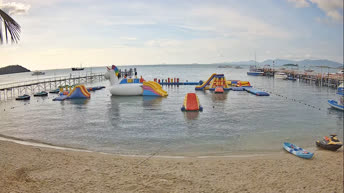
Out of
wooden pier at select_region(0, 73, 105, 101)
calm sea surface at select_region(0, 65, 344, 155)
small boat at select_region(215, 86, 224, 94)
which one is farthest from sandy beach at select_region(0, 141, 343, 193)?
wooden pier at select_region(0, 73, 105, 101)

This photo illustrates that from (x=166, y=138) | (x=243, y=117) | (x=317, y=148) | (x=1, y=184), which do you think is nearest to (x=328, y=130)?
(x=317, y=148)

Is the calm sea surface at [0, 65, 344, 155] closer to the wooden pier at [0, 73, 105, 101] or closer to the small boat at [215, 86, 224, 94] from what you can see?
the small boat at [215, 86, 224, 94]

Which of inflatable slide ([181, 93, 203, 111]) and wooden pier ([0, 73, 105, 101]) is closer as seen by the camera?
inflatable slide ([181, 93, 203, 111])

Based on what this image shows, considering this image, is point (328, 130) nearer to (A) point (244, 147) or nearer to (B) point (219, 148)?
(A) point (244, 147)

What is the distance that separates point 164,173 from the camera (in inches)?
351

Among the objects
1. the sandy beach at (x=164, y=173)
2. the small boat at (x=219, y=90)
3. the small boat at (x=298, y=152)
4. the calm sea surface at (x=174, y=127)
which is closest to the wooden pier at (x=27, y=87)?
the calm sea surface at (x=174, y=127)

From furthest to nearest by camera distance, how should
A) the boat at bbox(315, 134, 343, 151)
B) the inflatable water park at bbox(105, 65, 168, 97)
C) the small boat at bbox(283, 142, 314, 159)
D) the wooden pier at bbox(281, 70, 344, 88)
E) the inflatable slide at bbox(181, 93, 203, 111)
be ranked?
1. the wooden pier at bbox(281, 70, 344, 88)
2. the inflatable water park at bbox(105, 65, 168, 97)
3. the inflatable slide at bbox(181, 93, 203, 111)
4. the boat at bbox(315, 134, 343, 151)
5. the small boat at bbox(283, 142, 314, 159)

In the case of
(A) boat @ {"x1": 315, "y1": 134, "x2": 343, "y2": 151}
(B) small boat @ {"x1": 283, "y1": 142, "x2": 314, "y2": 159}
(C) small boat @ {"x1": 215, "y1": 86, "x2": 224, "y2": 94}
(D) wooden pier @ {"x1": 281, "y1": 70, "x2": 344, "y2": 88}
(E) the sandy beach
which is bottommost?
(E) the sandy beach

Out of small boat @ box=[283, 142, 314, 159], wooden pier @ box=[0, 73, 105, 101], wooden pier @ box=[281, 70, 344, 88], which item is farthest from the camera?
wooden pier @ box=[281, 70, 344, 88]

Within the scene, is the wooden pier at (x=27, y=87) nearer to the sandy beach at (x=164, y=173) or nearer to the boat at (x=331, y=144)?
the sandy beach at (x=164, y=173)

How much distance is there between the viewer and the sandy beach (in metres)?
7.77

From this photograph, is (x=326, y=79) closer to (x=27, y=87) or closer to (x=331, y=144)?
(x=331, y=144)

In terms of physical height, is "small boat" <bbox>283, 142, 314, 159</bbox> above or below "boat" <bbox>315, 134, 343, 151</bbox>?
below

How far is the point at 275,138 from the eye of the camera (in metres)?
13.6
